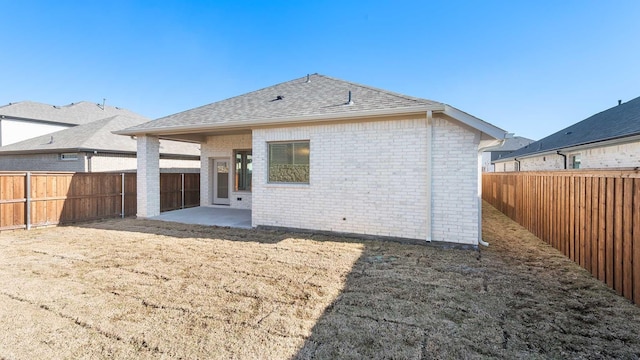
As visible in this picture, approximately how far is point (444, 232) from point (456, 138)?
7.04ft

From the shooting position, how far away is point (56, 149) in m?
13.6

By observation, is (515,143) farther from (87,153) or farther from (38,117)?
(38,117)

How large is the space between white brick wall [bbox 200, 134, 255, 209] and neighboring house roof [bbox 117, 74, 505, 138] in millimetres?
1919

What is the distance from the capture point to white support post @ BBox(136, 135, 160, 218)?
1034 cm

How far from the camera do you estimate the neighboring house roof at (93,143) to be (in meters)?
13.7

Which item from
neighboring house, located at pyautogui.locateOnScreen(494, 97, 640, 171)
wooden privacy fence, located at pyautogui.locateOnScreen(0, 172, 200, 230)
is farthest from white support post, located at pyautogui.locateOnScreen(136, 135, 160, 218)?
neighboring house, located at pyautogui.locateOnScreen(494, 97, 640, 171)

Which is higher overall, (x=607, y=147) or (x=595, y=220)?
(x=607, y=147)

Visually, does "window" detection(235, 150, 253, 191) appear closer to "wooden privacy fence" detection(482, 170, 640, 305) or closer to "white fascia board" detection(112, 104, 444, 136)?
"white fascia board" detection(112, 104, 444, 136)

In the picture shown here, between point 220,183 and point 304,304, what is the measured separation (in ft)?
34.5

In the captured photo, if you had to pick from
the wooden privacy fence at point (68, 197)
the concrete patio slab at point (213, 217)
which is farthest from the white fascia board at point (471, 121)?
the wooden privacy fence at point (68, 197)

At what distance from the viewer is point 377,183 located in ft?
23.8

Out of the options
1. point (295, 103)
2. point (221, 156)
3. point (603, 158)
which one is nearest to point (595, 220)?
point (295, 103)

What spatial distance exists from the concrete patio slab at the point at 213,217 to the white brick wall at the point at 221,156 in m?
0.55

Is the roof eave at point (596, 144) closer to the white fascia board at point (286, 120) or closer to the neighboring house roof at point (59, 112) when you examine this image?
the white fascia board at point (286, 120)
